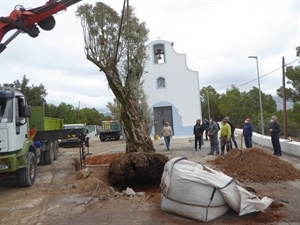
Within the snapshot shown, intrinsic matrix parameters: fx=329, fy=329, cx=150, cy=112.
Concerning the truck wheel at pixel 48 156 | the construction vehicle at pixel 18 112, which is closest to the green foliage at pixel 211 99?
the truck wheel at pixel 48 156

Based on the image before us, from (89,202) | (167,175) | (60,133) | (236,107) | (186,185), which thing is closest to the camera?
(186,185)

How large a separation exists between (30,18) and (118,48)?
3.91 metres

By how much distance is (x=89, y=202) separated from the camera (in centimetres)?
743

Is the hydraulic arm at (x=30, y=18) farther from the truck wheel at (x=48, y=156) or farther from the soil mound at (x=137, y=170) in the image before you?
the truck wheel at (x=48, y=156)

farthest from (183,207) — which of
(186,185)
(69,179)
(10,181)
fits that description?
(10,181)

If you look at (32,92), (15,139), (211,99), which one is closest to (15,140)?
(15,139)

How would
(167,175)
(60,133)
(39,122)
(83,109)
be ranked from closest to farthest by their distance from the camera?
(167,175)
(60,133)
(39,122)
(83,109)

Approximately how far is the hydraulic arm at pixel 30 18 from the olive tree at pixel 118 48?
10.7 feet

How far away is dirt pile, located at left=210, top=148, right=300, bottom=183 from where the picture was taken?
9281 millimetres

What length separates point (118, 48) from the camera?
12.3m

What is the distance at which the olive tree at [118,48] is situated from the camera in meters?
12.1

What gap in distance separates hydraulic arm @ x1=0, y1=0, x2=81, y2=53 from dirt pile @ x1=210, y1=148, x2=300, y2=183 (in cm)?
680

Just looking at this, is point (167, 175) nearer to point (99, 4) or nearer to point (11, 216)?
point (11, 216)

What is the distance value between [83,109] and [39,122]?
6538 centimetres
